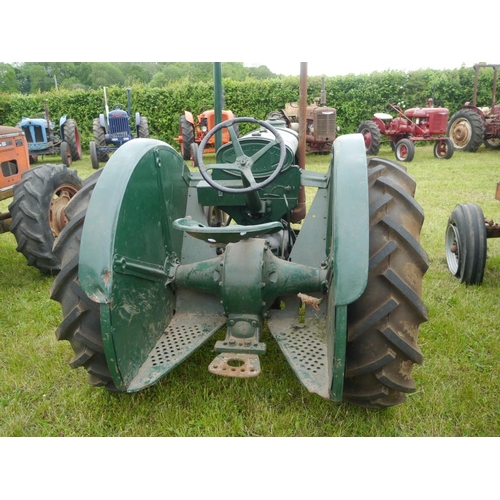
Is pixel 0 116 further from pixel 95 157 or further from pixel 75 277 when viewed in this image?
pixel 75 277

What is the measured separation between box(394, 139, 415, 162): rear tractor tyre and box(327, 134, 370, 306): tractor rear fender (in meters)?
10.5

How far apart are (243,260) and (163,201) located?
60 cm

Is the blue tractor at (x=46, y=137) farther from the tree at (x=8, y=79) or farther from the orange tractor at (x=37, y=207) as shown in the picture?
the orange tractor at (x=37, y=207)

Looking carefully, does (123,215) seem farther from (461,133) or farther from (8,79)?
(8,79)

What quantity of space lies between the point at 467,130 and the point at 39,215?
1275cm

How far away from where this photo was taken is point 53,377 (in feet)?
9.20

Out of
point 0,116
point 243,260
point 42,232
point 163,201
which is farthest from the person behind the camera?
point 0,116

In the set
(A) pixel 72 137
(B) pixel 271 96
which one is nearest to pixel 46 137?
(A) pixel 72 137

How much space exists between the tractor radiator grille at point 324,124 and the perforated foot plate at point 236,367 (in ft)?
36.4

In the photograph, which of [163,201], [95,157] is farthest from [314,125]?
[163,201]

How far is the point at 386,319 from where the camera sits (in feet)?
6.55

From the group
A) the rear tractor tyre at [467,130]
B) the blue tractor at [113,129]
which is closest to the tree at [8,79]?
the blue tractor at [113,129]

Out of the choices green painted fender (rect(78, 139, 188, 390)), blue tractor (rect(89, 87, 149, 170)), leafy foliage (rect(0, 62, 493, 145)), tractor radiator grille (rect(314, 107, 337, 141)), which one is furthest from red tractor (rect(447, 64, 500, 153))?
green painted fender (rect(78, 139, 188, 390))
